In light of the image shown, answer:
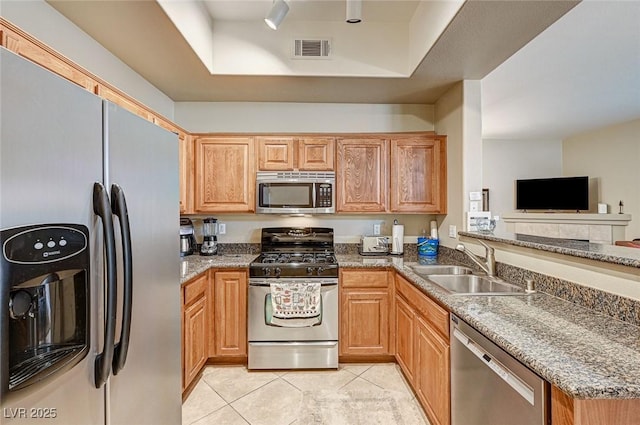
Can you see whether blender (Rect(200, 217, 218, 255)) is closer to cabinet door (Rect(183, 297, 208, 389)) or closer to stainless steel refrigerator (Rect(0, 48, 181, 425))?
cabinet door (Rect(183, 297, 208, 389))

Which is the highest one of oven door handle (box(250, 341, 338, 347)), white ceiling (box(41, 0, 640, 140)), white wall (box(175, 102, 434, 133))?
white ceiling (box(41, 0, 640, 140))

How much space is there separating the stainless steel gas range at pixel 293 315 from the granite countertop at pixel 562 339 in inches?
43.2

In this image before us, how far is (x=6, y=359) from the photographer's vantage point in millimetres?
671

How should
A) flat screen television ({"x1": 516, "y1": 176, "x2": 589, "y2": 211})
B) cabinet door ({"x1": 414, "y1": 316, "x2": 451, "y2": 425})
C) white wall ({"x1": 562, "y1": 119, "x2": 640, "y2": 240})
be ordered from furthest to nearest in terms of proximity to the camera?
flat screen television ({"x1": 516, "y1": 176, "x2": 589, "y2": 211}), white wall ({"x1": 562, "y1": 119, "x2": 640, "y2": 240}), cabinet door ({"x1": 414, "y1": 316, "x2": 451, "y2": 425})

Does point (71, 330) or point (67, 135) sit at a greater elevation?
point (67, 135)

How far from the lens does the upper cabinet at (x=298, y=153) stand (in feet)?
10.1

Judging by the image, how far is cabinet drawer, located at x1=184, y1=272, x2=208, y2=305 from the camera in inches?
88.8

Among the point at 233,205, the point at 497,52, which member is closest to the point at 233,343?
the point at 233,205

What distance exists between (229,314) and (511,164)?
7006mm

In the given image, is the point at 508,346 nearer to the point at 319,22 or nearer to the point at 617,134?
the point at 319,22

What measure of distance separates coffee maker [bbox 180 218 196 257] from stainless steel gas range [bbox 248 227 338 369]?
2.81ft

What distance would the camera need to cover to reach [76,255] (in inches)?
33.5

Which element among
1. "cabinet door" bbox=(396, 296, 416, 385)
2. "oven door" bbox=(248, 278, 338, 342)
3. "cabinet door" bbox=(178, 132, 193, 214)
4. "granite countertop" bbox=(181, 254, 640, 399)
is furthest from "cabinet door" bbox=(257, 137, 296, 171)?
"granite countertop" bbox=(181, 254, 640, 399)

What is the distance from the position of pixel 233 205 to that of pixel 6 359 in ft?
8.03
